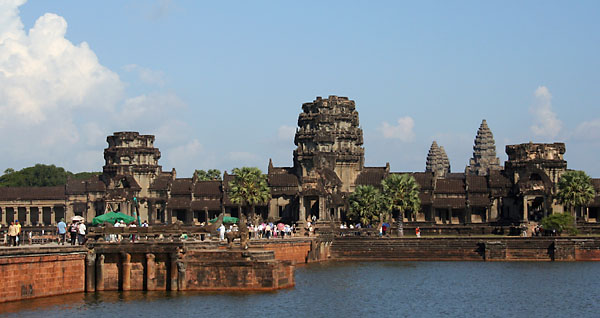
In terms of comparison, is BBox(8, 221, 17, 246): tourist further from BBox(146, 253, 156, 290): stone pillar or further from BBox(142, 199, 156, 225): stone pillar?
BBox(142, 199, 156, 225): stone pillar

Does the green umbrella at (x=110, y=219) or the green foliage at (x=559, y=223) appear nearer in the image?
the green umbrella at (x=110, y=219)

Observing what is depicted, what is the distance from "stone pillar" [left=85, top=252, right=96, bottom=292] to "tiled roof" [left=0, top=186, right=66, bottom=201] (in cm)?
8795

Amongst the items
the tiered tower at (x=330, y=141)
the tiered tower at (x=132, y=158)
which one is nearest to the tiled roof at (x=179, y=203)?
the tiered tower at (x=132, y=158)

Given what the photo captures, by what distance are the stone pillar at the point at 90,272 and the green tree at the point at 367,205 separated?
57.6 metres

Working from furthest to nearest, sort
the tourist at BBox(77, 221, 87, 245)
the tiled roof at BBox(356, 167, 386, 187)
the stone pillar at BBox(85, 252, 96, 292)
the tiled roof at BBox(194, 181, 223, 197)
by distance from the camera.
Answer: the tiled roof at BBox(194, 181, 223, 197)
the tiled roof at BBox(356, 167, 386, 187)
the tourist at BBox(77, 221, 87, 245)
the stone pillar at BBox(85, 252, 96, 292)

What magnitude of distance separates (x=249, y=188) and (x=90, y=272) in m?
63.6

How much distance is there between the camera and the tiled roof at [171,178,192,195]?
474 ft

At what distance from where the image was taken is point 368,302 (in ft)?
223

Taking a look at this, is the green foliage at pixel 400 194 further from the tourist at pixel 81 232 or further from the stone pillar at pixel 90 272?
the stone pillar at pixel 90 272

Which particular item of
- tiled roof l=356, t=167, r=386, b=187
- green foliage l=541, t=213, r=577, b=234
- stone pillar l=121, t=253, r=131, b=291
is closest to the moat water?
stone pillar l=121, t=253, r=131, b=291

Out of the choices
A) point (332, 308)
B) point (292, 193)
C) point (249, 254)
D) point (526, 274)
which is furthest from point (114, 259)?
point (292, 193)

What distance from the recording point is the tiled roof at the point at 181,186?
144625mm

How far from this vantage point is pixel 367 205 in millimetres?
119750

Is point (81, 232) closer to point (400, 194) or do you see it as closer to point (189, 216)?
point (400, 194)
